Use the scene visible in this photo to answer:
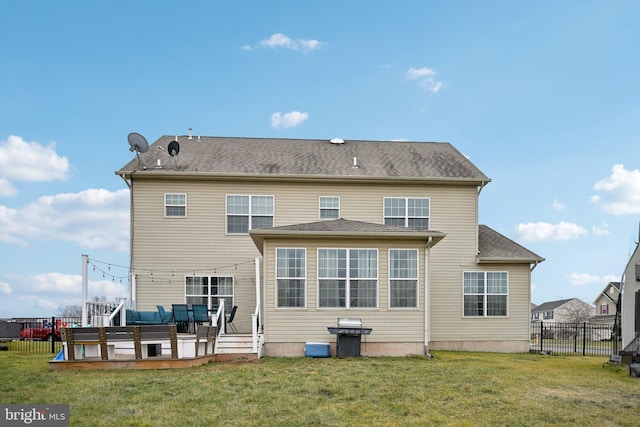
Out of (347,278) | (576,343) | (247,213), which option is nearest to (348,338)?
(347,278)

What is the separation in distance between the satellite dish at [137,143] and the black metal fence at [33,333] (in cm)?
629

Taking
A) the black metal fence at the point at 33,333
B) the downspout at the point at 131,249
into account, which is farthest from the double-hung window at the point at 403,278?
the black metal fence at the point at 33,333

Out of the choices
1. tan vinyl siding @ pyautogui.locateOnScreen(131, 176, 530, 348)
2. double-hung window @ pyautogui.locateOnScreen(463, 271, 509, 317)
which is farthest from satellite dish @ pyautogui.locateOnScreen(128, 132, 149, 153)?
double-hung window @ pyautogui.locateOnScreen(463, 271, 509, 317)

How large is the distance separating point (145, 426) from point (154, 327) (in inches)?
226

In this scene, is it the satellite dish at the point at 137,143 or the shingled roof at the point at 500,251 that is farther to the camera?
the shingled roof at the point at 500,251

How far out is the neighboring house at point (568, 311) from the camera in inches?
2277

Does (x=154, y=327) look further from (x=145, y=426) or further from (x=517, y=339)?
(x=517, y=339)

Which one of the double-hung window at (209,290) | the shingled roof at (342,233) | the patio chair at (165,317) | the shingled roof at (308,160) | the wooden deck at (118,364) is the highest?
the shingled roof at (308,160)

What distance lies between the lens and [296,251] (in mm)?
17000

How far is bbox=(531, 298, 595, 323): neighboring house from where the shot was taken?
57825 mm

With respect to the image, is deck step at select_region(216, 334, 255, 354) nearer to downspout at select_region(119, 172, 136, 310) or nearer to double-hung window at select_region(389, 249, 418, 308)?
double-hung window at select_region(389, 249, 418, 308)

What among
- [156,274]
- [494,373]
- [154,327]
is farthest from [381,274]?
[156,274]
